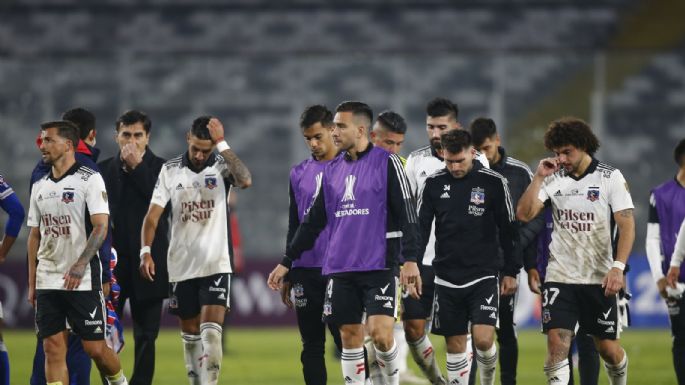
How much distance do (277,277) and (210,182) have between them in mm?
1271

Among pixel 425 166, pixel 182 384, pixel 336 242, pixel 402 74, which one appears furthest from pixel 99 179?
pixel 402 74

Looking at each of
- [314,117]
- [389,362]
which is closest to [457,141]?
[314,117]

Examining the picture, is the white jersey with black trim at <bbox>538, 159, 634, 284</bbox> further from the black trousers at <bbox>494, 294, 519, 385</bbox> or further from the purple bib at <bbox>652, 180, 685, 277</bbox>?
the purple bib at <bbox>652, 180, 685, 277</bbox>

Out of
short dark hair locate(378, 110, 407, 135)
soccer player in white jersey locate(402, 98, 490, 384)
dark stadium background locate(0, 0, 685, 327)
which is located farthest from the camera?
dark stadium background locate(0, 0, 685, 327)

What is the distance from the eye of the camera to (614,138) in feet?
83.1

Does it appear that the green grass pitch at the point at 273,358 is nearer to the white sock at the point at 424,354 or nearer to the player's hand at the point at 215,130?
the white sock at the point at 424,354

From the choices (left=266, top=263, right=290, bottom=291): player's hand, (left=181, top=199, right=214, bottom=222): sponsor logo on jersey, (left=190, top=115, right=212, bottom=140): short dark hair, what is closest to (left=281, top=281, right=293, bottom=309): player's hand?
(left=266, top=263, right=290, bottom=291): player's hand

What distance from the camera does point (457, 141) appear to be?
9656 mm

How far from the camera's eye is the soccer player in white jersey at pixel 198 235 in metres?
10.2

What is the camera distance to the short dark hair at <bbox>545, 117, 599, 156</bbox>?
9484 mm

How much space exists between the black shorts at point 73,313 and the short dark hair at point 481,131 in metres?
3.67

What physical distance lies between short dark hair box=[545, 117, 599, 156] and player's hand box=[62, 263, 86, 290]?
377 cm

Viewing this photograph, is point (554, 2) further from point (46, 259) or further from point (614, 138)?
point (46, 259)

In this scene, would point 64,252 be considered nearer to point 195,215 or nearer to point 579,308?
point 195,215
